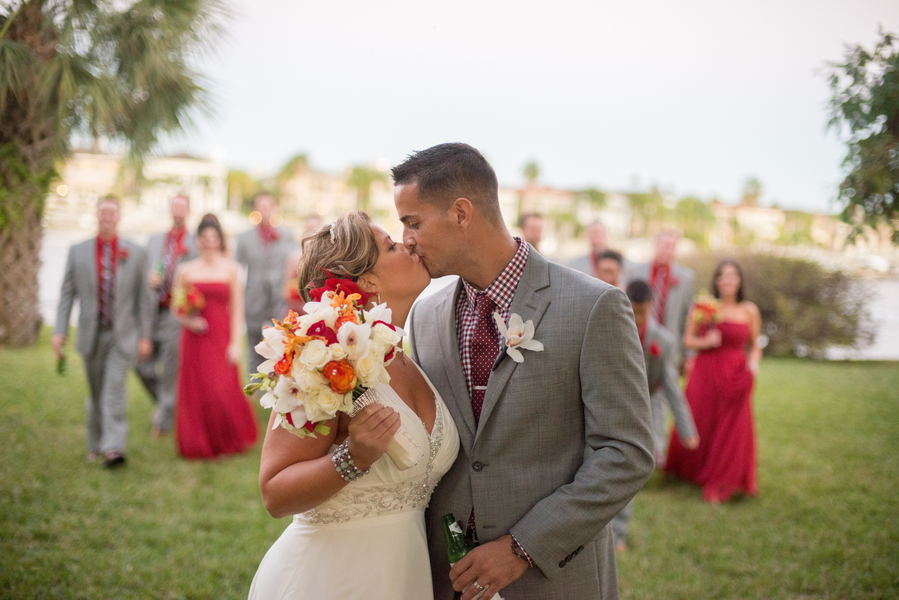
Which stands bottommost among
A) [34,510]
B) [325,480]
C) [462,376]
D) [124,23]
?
[34,510]

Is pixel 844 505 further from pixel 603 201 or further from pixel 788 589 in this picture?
pixel 603 201

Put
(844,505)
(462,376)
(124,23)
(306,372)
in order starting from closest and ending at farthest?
1. (306,372)
2. (462,376)
3. (124,23)
4. (844,505)

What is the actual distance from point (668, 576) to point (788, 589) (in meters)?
0.88

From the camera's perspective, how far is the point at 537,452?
240 centimetres

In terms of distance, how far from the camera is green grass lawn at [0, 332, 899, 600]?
15.4 feet

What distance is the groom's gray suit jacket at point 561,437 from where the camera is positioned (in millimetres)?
2258

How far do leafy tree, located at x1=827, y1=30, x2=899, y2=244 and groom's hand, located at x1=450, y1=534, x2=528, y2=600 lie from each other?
3161 millimetres

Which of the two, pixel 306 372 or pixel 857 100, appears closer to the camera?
pixel 306 372

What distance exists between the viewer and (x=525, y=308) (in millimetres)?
2463

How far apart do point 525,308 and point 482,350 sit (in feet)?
0.91

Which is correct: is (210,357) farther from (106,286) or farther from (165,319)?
(106,286)

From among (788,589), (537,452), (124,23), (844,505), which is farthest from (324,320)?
(844,505)

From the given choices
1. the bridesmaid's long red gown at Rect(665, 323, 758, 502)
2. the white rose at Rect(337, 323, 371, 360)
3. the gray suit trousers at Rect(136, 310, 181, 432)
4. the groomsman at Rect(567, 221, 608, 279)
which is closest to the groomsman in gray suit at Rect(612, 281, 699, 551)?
the bridesmaid's long red gown at Rect(665, 323, 758, 502)

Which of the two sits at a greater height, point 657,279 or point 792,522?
point 657,279
